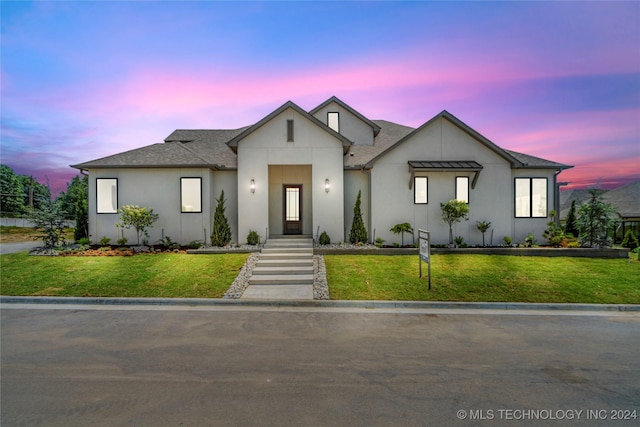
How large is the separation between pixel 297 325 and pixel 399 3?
13.7 meters

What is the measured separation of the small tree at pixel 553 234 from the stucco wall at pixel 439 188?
179cm

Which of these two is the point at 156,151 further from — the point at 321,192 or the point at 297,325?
the point at 297,325

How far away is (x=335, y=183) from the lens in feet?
45.9

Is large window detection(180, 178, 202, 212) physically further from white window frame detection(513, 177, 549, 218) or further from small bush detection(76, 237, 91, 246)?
white window frame detection(513, 177, 549, 218)

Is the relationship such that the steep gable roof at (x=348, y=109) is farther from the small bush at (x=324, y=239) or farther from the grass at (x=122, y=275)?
the grass at (x=122, y=275)

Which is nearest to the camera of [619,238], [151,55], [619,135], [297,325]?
[297,325]

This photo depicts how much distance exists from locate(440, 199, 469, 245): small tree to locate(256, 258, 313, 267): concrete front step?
6755 millimetres

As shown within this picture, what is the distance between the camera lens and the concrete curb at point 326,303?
25.4 ft

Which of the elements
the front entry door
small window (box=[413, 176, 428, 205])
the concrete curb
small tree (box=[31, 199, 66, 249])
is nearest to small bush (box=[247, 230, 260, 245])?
the front entry door

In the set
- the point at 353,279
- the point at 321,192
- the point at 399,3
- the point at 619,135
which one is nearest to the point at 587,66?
the point at 619,135

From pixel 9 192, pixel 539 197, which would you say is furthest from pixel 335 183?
pixel 9 192

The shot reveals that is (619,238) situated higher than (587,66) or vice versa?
(587,66)

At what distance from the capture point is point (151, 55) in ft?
45.9

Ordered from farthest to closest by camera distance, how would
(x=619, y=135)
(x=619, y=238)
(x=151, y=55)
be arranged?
(x=619, y=238), (x=619, y=135), (x=151, y=55)
